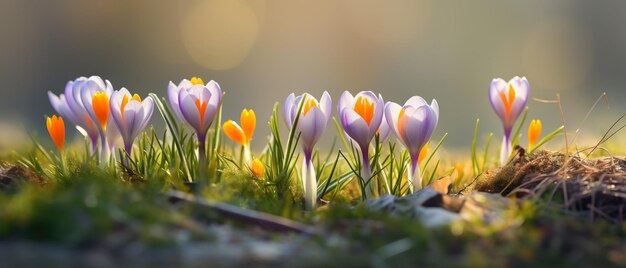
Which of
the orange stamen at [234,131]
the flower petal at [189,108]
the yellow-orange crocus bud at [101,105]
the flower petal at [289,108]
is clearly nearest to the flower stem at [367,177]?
the flower petal at [289,108]

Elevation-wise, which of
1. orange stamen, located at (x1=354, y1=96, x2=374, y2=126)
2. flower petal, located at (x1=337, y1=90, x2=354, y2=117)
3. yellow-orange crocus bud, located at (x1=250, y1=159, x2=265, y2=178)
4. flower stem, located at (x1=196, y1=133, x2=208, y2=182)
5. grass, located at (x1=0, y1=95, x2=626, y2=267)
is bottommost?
grass, located at (x1=0, y1=95, x2=626, y2=267)

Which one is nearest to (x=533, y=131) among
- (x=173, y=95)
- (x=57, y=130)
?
(x=173, y=95)

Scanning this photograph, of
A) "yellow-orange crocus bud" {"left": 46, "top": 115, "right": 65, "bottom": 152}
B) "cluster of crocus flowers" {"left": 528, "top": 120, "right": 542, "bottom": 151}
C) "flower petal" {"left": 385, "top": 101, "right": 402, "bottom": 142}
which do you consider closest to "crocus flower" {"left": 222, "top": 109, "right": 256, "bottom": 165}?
"flower petal" {"left": 385, "top": 101, "right": 402, "bottom": 142}

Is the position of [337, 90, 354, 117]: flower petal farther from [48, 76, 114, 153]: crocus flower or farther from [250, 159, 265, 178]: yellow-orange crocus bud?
[48, 76, 114, 153]: crocus flower

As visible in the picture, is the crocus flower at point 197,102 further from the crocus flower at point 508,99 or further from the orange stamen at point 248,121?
the crocus flower at point 508,99

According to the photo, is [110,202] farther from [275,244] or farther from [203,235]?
[275,244]

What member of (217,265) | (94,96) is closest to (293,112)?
(94,96)

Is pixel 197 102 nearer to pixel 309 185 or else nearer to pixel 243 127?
pixel 243 127

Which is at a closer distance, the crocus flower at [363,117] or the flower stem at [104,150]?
the crocus flower at [363,117]
